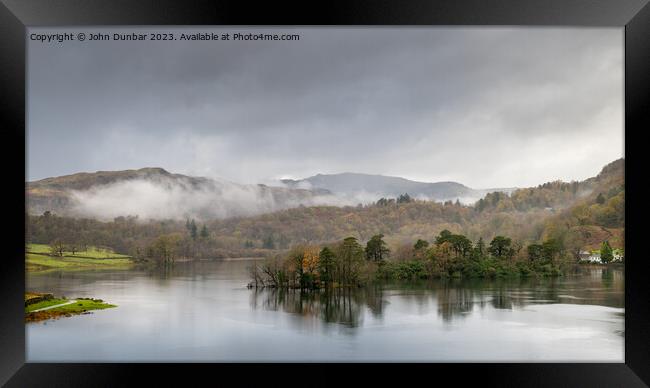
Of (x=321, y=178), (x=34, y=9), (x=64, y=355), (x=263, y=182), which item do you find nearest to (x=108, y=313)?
(x=64, y=355)

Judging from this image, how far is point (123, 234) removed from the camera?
6902 mm

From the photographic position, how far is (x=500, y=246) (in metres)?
7.27

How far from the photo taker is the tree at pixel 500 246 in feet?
23.7

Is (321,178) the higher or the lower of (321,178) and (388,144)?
the lower

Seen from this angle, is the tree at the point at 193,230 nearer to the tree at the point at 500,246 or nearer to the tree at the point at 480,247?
the tree at the point at 480,247

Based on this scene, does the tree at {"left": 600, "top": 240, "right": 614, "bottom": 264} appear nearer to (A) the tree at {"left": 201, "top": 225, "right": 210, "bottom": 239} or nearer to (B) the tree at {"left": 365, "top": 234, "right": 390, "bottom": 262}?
(B) the tree at {"left": 365, "top": 234, "right": 390, "bottom": 262}

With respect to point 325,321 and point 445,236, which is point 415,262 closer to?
point 445,236

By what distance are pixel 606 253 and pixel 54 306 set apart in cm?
703

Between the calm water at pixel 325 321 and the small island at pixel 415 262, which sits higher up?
the small island at pixel 415 262

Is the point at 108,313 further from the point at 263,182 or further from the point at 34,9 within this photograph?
the point at 34,9

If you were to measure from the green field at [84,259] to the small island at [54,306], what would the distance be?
0.46m

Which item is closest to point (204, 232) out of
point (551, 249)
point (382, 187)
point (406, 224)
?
point (382, 187)

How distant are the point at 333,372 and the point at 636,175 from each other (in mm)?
3106

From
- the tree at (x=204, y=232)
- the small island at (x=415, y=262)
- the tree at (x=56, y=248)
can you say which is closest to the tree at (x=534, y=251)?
the small island at (x=415, y=262)
